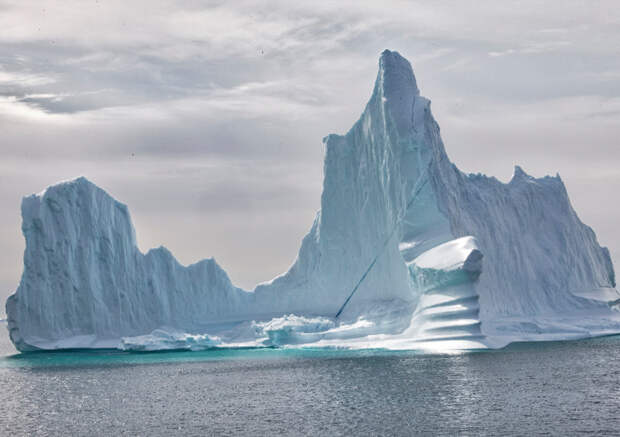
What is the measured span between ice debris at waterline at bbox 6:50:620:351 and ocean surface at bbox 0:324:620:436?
18.3 ft

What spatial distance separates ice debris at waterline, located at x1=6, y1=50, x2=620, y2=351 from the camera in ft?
153

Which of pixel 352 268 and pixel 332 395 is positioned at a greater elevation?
pixel 352 268

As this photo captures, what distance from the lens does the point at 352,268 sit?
50844 millimetres

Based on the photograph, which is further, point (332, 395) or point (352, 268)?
point (352, 268)

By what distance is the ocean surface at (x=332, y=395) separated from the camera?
79.6 ft

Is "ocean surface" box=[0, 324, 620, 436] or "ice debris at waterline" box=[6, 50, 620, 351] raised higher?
"ice debris at waterline" box=[6, 50, 620, 351]

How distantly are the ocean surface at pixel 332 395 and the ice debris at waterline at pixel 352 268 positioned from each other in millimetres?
5577

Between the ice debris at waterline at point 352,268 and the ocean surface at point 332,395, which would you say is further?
the ice debris at waterline at point 352,268

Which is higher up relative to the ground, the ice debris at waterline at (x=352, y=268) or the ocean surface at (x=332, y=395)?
the ice debris at waterline at (x=352, y=268)

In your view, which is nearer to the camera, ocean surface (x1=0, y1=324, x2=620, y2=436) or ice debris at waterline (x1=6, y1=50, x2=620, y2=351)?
ocean surface (x1=0, y1=324, x2=620, y2=436)

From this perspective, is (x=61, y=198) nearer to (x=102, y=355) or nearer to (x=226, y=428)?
(x=102, y=355)

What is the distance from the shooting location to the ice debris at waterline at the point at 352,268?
4666 centimetres

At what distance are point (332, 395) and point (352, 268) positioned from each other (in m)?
21.6

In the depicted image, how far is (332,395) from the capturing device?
29562 mm
